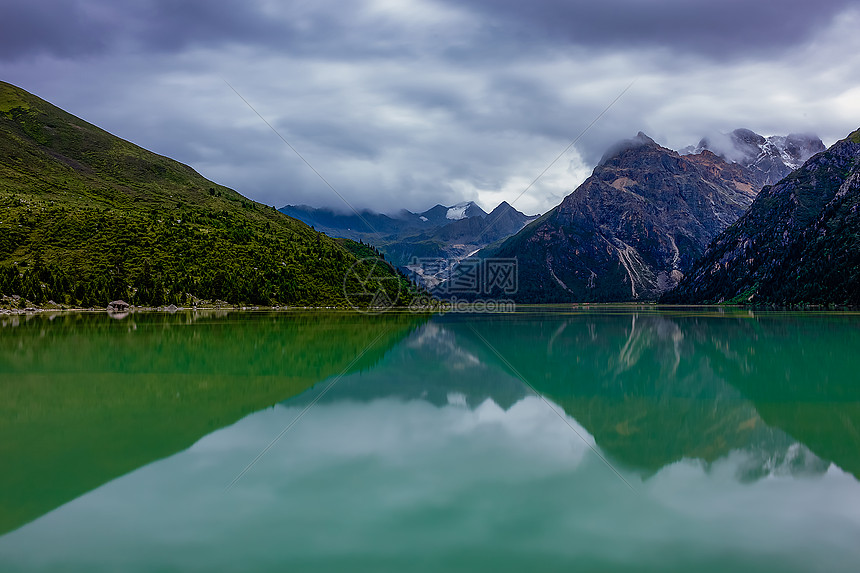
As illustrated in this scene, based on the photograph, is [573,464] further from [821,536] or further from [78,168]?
[78,168]

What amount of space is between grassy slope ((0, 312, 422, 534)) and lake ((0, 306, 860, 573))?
0.40 ft

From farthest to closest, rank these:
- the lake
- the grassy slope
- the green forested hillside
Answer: the green forested hillside, the grassy slope, the lake

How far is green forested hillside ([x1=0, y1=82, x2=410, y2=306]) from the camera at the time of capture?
111188mm

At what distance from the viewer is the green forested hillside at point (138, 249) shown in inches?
4377

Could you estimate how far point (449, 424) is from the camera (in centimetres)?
1795

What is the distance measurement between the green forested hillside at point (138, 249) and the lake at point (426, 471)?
94.7 meters

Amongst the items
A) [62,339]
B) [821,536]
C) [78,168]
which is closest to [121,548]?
[821,536]

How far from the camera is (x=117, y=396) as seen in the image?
21.1 meters

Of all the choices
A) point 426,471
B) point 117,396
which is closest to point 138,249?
point 117,396

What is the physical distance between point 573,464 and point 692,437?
4.63 m

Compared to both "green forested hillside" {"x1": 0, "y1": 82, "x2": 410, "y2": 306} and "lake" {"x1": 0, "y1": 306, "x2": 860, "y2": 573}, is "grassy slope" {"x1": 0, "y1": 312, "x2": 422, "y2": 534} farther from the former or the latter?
"green forested hillside" {"x1": 0, "y1": 82, "x2": 410, "y2": 306}

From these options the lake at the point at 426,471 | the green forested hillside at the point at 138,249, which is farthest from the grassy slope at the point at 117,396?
the green forested hillside at the point at 138,249

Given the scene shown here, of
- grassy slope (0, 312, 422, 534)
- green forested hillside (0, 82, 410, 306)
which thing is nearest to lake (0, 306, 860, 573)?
grassy slope (0, 312, 422, 534)

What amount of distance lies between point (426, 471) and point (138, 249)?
445 feet
